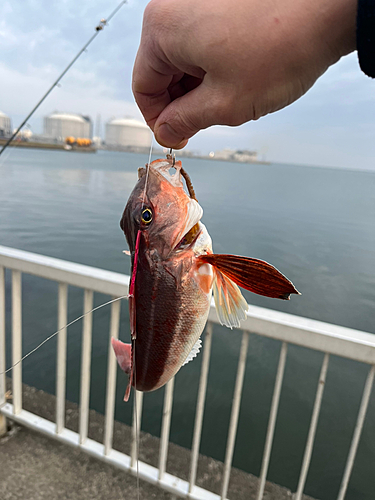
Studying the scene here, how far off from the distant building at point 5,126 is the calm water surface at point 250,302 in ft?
2.00

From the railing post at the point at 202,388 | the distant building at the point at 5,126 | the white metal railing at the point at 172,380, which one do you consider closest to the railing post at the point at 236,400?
the white metal railing at the point at 172,380

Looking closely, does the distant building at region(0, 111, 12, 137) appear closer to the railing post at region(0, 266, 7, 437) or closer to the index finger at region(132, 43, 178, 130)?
the railing post at region(0, 266, 7, 437)

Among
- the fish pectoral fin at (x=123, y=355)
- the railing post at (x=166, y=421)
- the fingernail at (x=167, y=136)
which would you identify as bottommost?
the railing post at (x=166, y=421)

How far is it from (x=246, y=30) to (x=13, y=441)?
112 inches

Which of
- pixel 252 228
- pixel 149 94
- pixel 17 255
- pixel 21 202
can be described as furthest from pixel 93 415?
pixel 252 228

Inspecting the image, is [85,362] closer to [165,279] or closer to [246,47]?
[165,279]

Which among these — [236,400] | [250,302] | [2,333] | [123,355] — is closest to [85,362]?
[2,333]

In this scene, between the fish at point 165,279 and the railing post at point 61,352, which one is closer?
the fish at point 165,279

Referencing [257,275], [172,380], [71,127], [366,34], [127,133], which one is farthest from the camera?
[71,127]

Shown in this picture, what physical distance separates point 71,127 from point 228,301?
6.56 feet

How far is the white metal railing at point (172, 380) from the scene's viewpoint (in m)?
1.61

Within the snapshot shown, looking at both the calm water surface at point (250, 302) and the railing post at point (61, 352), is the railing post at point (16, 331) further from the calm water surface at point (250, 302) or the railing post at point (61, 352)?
the calm water surface at point (250, 302)

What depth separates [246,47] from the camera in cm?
48

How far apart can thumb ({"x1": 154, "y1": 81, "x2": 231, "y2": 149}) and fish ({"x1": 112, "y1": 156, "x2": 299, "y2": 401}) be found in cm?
5
